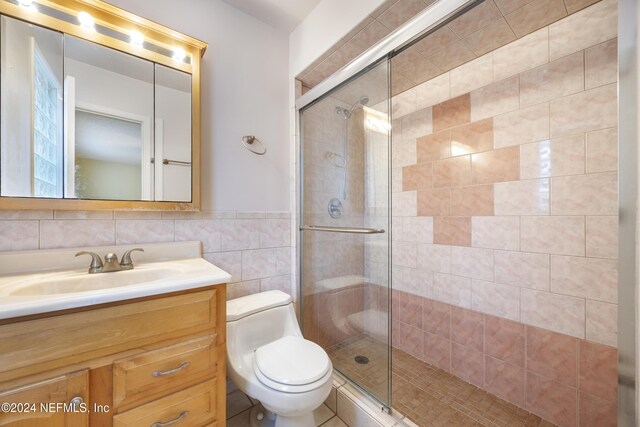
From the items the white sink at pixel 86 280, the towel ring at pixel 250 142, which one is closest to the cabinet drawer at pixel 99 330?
the white sink at pixel 86 280

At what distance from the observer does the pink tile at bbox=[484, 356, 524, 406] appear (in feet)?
4.79

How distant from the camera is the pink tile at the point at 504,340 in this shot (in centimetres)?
→ 147

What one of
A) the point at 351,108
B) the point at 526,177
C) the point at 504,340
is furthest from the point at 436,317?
the point at 351,108

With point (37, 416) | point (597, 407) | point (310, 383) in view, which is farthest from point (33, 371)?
point (597, 407)

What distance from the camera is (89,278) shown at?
1.05 m

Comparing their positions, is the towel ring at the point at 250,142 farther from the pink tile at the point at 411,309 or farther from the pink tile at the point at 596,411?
the pink tile at the point at 596,411

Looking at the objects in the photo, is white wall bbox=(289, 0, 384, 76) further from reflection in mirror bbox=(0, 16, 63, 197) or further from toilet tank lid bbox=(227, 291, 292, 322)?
toilet tank lid bbox=(227, 291, 292, 322)

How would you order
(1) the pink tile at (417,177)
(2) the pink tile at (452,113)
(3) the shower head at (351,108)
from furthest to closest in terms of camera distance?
(1) the pink tile at (417,177) → (2) the pink tile at (452,113) → (3) the shower head at (351,108)

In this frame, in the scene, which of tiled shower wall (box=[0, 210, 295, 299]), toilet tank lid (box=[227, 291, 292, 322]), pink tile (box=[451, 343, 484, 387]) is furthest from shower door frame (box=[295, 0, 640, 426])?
tiled shower wall (box=[0, 210, 295, 299])

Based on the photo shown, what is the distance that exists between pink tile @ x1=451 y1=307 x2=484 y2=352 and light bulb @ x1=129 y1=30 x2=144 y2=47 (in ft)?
8.20

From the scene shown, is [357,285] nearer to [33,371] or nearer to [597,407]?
[597,407]

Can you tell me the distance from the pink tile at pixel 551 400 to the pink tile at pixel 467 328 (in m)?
0.28

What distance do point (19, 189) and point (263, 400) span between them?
1350 millimetres

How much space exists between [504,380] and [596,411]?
1.25 feet
